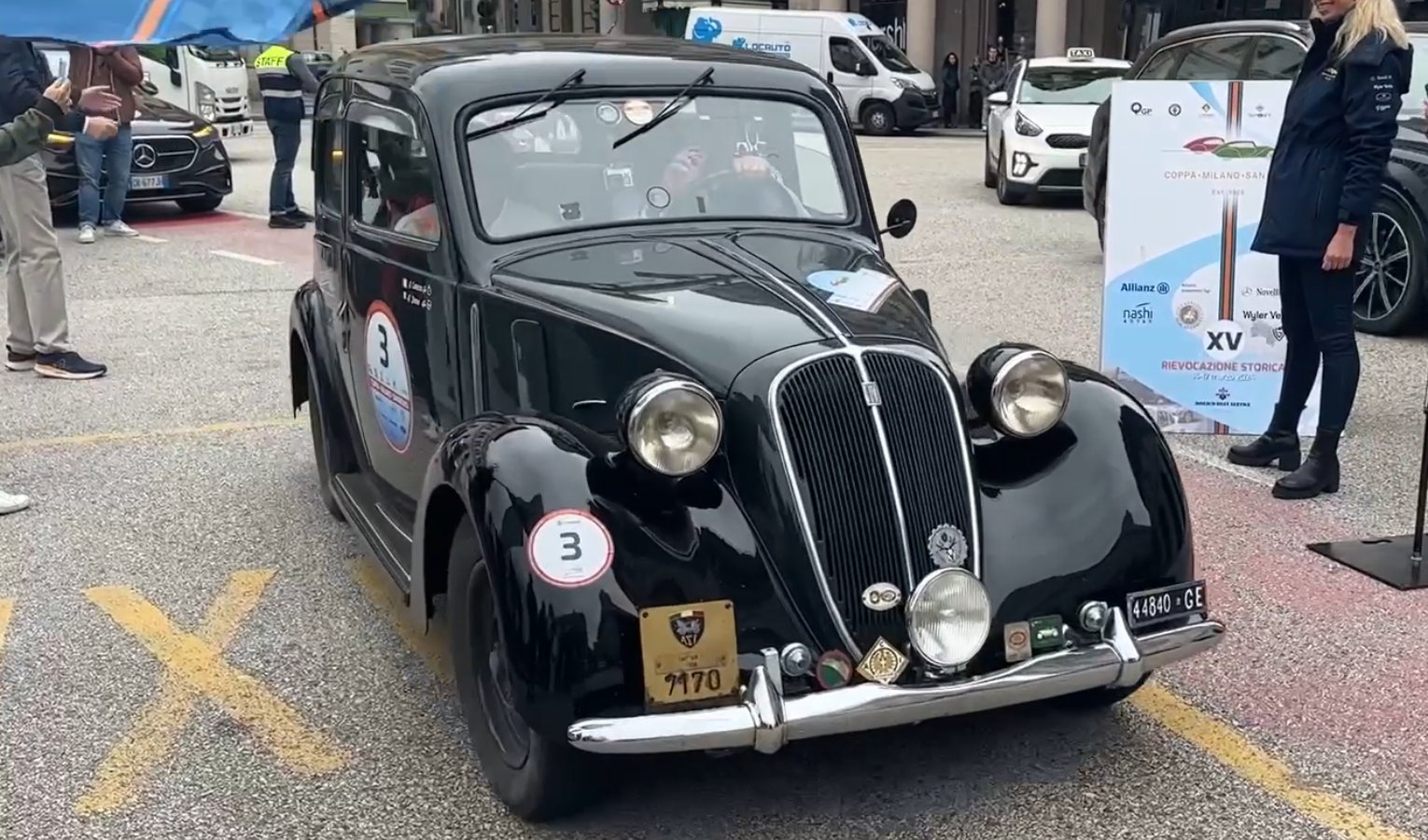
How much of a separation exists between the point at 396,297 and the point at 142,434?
10.0 ft

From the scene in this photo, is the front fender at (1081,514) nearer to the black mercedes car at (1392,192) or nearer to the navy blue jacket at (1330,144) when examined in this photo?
the navy blue jacket at (1330,144)

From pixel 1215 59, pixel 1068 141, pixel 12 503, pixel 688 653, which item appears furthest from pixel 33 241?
pixel 1068 141

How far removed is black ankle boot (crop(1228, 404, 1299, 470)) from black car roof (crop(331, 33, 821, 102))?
2635mm

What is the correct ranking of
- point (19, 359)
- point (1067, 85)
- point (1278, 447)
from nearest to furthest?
point (1278, 447) → point (19, 359) → point (1067, 85)

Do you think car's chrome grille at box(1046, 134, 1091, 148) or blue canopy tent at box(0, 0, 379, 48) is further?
car's chrome grille at box(1046, 134, 1091, 148)

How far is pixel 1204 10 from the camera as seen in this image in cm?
2928

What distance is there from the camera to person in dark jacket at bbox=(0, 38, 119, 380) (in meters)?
6.96

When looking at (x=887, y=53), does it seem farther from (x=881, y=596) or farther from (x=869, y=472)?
(x=881, y=596)

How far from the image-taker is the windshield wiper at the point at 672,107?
4.30 meters

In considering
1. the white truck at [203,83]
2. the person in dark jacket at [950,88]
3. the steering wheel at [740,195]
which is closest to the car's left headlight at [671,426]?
the steering wheel at [740,195]

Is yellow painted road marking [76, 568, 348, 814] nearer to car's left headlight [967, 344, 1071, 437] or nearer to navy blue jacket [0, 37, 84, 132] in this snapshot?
car's left headlight [967, 344, 1071, 437]

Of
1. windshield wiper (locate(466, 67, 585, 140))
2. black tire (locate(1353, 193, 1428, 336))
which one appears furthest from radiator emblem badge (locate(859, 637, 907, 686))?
black tire (locate(1353, 193, 1428, 336))

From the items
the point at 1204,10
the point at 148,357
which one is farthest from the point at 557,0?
the point at 148,357

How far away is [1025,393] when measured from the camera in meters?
3.54
